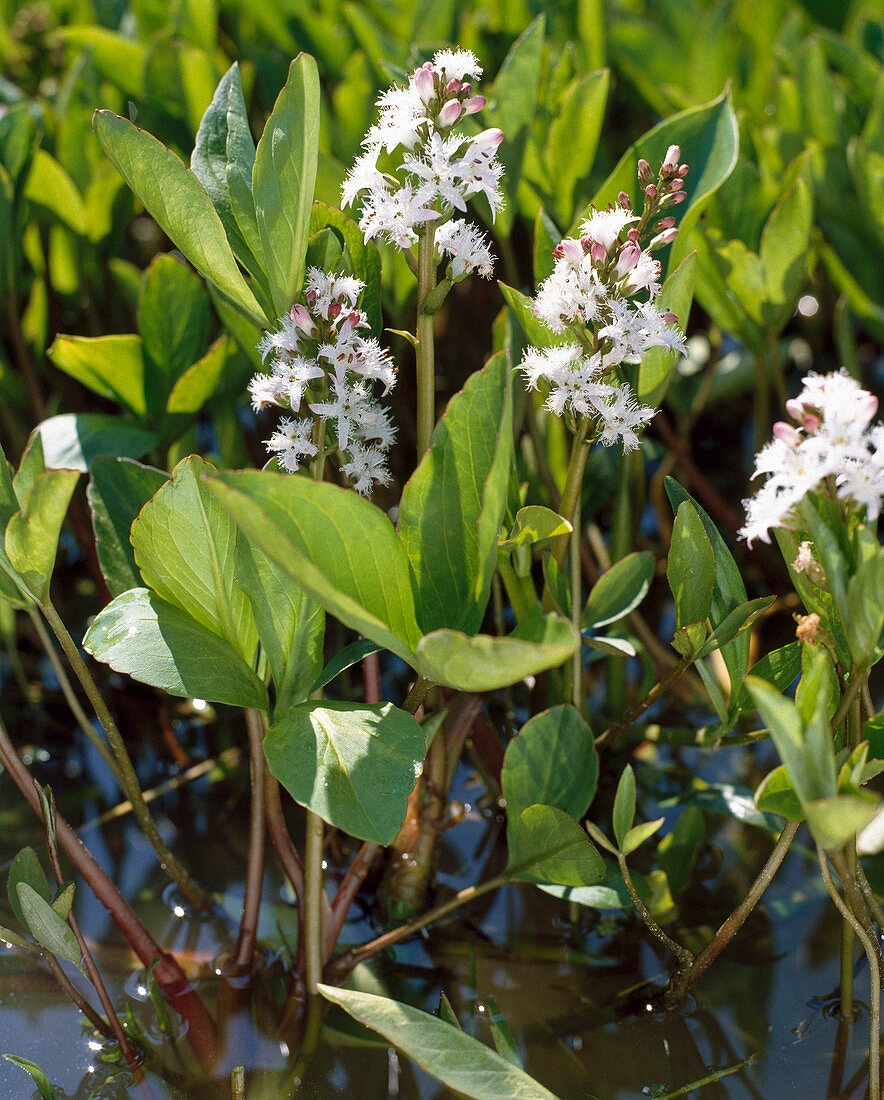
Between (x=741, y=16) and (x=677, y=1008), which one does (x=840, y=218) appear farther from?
(x=677, y=1008)

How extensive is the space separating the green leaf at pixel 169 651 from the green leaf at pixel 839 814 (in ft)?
1.36

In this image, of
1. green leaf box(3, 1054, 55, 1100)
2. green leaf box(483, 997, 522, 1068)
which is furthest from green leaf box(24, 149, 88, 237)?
green leaf box(483, 997, 522, 1068)

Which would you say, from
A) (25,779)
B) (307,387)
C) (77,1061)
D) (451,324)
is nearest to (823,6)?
(451,324)

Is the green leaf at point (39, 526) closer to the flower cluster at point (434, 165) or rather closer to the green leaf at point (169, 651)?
the green leaf at point (169, 651)

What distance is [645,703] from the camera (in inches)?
34.9

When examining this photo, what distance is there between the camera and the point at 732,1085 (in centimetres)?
83

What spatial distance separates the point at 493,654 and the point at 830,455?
0.25 meters

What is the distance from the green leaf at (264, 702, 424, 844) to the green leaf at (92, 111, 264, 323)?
14.3 inches

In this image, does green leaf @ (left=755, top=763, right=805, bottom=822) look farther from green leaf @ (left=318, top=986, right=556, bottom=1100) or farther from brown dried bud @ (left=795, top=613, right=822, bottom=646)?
green leaf @ (left=318, top=986, right=556, bottom=1100)

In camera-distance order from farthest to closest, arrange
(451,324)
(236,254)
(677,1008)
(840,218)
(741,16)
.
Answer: (451,324) < (741,16) < (840,218) < (677,1008) < (236,254)

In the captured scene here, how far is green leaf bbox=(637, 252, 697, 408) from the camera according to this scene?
0.82m

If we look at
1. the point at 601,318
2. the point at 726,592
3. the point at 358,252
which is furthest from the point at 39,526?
the point at 726,592

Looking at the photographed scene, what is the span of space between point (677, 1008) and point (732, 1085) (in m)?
0.08

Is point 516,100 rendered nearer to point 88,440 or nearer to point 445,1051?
point 88,440
